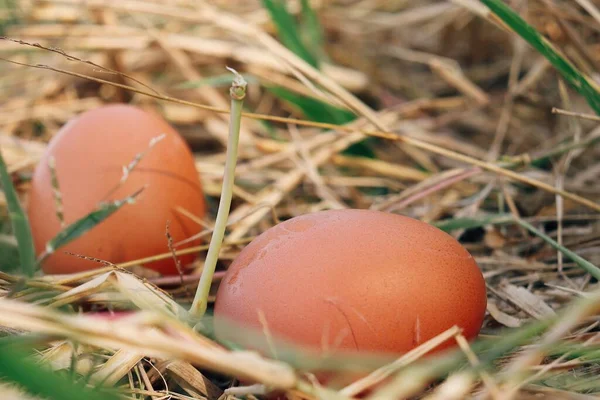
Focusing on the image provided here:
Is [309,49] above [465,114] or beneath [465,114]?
above

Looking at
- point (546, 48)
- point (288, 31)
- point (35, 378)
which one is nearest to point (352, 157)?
point (288, 31)

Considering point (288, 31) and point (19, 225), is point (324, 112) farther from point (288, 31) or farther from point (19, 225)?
point (19, 225)

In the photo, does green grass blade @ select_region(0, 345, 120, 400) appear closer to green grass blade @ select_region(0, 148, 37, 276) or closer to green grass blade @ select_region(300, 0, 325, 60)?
green grass blade @ select_region(0, 148, 37, 276)

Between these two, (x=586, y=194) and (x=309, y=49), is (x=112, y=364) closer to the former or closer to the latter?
(x=586, y=194)

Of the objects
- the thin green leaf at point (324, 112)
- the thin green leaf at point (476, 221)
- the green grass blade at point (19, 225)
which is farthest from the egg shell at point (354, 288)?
the thin green leaf at point (324, 112)

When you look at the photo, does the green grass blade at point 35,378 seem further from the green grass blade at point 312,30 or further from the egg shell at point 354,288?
the green grass blade at point 312,30

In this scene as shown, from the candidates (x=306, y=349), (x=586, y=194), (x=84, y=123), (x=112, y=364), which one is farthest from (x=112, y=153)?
(x=586, y=194)
